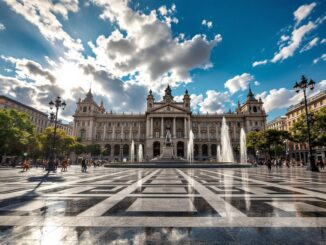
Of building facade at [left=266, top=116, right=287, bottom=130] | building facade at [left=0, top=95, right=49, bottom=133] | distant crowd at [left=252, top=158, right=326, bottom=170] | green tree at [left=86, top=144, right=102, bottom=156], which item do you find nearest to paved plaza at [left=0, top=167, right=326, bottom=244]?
distant crowd at [left=252, top=158, right=326, bottom=170]

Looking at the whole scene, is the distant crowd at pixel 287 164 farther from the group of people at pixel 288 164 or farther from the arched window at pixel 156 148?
the arched window at pixel 156 148

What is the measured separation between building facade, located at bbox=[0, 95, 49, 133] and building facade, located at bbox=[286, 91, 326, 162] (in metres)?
84.6

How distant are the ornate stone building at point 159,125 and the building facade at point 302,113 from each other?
14.9 m

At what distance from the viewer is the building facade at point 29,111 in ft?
206

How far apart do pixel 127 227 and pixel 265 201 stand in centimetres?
481

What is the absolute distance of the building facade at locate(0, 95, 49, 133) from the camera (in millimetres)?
62925

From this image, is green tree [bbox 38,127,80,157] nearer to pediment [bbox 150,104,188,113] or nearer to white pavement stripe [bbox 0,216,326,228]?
pediment [bbox 150,104,188,113]

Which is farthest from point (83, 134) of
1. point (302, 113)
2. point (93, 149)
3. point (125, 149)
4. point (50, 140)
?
point (302, 113)

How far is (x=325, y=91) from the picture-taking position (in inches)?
2055

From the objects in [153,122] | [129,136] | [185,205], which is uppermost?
[153,122]

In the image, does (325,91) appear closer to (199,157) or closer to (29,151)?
(199,157)

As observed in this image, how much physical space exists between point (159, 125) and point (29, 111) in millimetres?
50587

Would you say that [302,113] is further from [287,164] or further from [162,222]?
[162,222]

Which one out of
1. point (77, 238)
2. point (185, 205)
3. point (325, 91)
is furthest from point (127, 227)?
point (325, 91)
